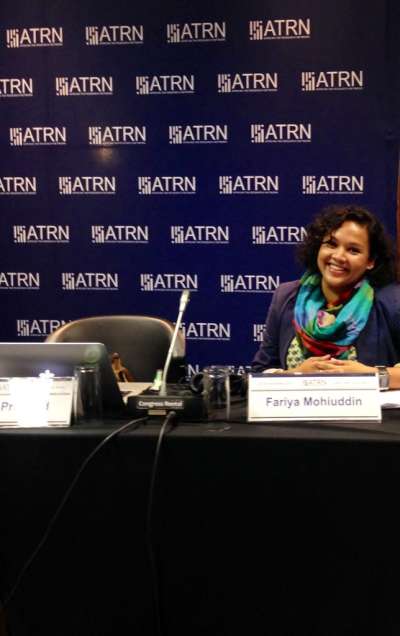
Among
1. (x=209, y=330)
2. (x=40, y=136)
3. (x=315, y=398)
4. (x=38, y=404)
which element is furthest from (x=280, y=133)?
(x=38, y=404)

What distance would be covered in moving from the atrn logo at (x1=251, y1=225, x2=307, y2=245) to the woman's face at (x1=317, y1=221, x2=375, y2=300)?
4.53ft

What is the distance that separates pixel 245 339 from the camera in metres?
4.09

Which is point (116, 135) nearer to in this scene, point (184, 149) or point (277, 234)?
point (184, 149)

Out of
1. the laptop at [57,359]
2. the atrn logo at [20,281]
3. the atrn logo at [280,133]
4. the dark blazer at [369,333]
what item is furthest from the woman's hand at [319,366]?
the atrn logo at [20,281]

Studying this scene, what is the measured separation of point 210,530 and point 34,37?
318 cm

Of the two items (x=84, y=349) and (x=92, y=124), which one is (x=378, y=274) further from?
(x=92, y=124)

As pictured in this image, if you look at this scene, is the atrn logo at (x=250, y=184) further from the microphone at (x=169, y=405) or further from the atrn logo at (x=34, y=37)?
the microphone at (x=169, y=405)

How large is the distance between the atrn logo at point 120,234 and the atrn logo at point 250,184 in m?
0.47

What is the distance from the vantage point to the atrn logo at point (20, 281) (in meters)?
4.23

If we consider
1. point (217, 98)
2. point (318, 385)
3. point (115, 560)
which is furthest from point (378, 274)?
point (217, 98)

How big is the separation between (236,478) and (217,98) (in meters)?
2.74

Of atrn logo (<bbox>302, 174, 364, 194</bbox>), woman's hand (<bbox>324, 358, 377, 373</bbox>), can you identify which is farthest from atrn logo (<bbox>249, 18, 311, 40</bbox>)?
woman's hand (<bbox>324, 358, 377, 373</bbox>)

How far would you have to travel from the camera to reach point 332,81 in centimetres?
382

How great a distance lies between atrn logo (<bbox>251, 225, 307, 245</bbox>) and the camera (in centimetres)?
398
